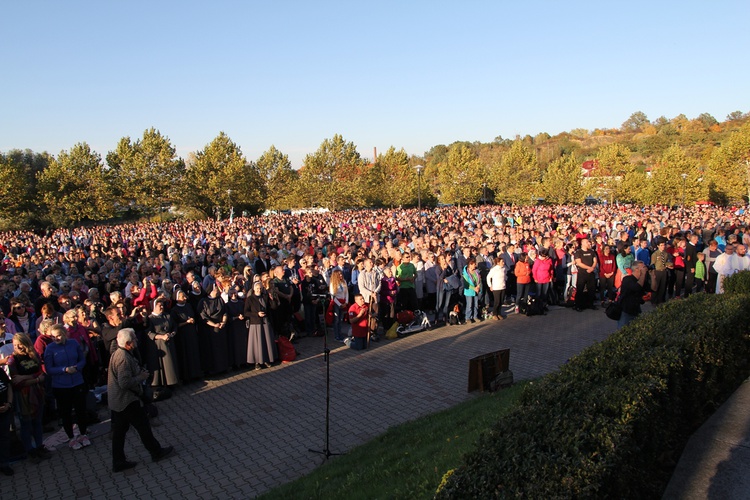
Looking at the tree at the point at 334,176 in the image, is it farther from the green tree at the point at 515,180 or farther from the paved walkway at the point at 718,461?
the paved walkway at the point at 718,461

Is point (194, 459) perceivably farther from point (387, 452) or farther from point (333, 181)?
point (333, 181)

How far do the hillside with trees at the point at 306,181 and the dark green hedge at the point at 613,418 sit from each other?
48.0 m

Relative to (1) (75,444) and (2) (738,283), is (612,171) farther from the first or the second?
(1) (75,444)

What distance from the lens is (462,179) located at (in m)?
59.8

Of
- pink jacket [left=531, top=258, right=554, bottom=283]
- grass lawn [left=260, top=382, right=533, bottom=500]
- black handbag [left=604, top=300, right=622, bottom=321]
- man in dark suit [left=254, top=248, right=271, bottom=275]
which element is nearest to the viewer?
grass lawn [left=260, top=382, right=533, bottom=500]

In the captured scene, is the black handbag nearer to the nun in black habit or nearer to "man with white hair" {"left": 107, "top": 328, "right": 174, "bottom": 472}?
the nun in black habit

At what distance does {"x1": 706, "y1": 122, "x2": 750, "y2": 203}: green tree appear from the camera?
4494 centimetres

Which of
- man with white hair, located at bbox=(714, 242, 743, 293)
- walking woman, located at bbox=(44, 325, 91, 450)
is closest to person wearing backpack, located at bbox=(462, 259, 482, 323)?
man with white hair, located at bbox=(714, 242, 743, 293)

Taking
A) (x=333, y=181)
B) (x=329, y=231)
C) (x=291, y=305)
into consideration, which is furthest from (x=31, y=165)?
(x=291, y=305)

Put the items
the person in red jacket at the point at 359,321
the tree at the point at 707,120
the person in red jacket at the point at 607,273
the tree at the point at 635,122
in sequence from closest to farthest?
the person in red jacket at the point at 359,321 < the person in red jacket at the point at 607,273 < the tree at the point at 707,120 < the tree at the point at 635,122

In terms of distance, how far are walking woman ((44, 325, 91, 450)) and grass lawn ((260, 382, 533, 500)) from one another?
3.08 m

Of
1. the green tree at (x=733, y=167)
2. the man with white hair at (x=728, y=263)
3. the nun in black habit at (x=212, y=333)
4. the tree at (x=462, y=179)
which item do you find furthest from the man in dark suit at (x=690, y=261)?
the tree at (x=462, y=179)

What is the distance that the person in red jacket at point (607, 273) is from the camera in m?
13.2

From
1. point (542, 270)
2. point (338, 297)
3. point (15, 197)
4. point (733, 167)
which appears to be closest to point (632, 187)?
point (733, 167)
